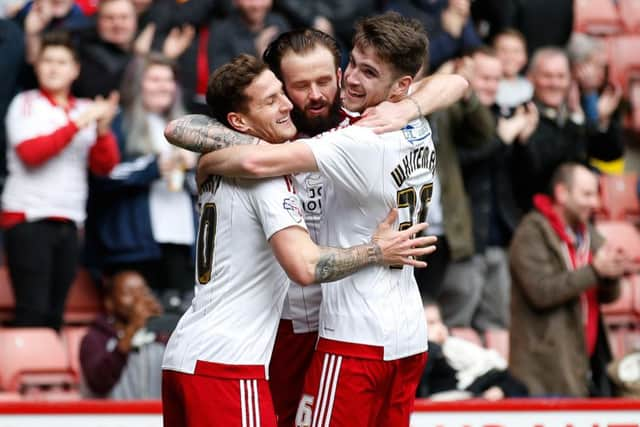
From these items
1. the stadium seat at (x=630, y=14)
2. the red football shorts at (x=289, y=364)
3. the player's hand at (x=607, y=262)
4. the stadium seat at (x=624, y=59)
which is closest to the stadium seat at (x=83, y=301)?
the player's hand at (x=607, y=262)

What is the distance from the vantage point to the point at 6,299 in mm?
8742

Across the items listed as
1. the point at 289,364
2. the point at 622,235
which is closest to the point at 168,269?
the point at 622,235

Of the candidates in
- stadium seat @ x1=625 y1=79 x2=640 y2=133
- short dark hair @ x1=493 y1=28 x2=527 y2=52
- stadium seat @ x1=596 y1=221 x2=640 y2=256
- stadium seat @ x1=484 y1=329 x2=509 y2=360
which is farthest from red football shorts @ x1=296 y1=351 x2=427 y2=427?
stadium seat @ x1=625 y1=79 x2=640 y2=133

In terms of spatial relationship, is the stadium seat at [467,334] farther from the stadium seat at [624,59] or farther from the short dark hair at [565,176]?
the stadium seat at [624,59]

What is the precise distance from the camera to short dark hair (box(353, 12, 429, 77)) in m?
4.91

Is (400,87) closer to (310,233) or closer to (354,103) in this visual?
(354,103)

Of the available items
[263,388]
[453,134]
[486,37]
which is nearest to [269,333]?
[263,388]

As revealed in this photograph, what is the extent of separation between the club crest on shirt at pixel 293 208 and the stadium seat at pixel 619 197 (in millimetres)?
6333

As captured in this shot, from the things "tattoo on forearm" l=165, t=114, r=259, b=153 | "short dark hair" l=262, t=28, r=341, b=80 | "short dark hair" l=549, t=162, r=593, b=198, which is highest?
"short dark hair" l=262, t=28, r=341, b=80

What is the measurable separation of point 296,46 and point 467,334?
4110 mm

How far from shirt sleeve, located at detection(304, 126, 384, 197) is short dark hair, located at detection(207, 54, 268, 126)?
27 cm

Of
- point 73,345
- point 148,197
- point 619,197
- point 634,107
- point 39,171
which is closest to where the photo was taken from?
point 39,171

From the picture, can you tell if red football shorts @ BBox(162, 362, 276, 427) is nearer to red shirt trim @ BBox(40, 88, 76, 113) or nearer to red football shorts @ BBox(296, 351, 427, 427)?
red football shorts @ BBox(296, 351, 427, 427)

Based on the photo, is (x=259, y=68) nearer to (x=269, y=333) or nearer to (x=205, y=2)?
(x=269, y=333)
